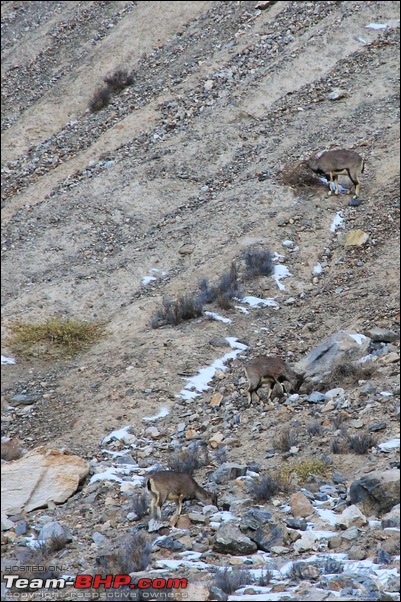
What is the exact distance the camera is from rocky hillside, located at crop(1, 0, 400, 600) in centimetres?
967

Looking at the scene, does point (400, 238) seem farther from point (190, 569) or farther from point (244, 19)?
point (244, 19)

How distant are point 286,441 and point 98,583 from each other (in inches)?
150

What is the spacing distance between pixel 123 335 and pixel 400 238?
5.96 metres

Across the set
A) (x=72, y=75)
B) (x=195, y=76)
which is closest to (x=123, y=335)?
(x=195, y=76)

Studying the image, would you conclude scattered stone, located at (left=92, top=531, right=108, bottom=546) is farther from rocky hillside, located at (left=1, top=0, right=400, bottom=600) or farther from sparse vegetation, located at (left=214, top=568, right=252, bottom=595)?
sparse vegetation, located at (left=214, top=568, right=252, bottom=595)

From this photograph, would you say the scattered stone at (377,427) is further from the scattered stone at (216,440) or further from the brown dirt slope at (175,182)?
the brown dirt slope at (175,182)

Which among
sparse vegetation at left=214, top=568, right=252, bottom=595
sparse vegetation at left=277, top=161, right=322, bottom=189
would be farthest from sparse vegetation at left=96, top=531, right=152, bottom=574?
sparse vegetation at left=277, top=161, right=322, bottom=189

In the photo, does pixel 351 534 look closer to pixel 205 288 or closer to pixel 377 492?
pixel 377 492

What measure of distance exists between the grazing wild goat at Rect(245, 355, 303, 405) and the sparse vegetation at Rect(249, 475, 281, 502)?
9.53ft

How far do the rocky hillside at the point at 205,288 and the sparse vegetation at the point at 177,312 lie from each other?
45mm

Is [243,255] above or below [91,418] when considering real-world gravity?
below

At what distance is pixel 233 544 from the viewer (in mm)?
9172

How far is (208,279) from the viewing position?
17.7 meters

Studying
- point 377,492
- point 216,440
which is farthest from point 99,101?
point 377,492
